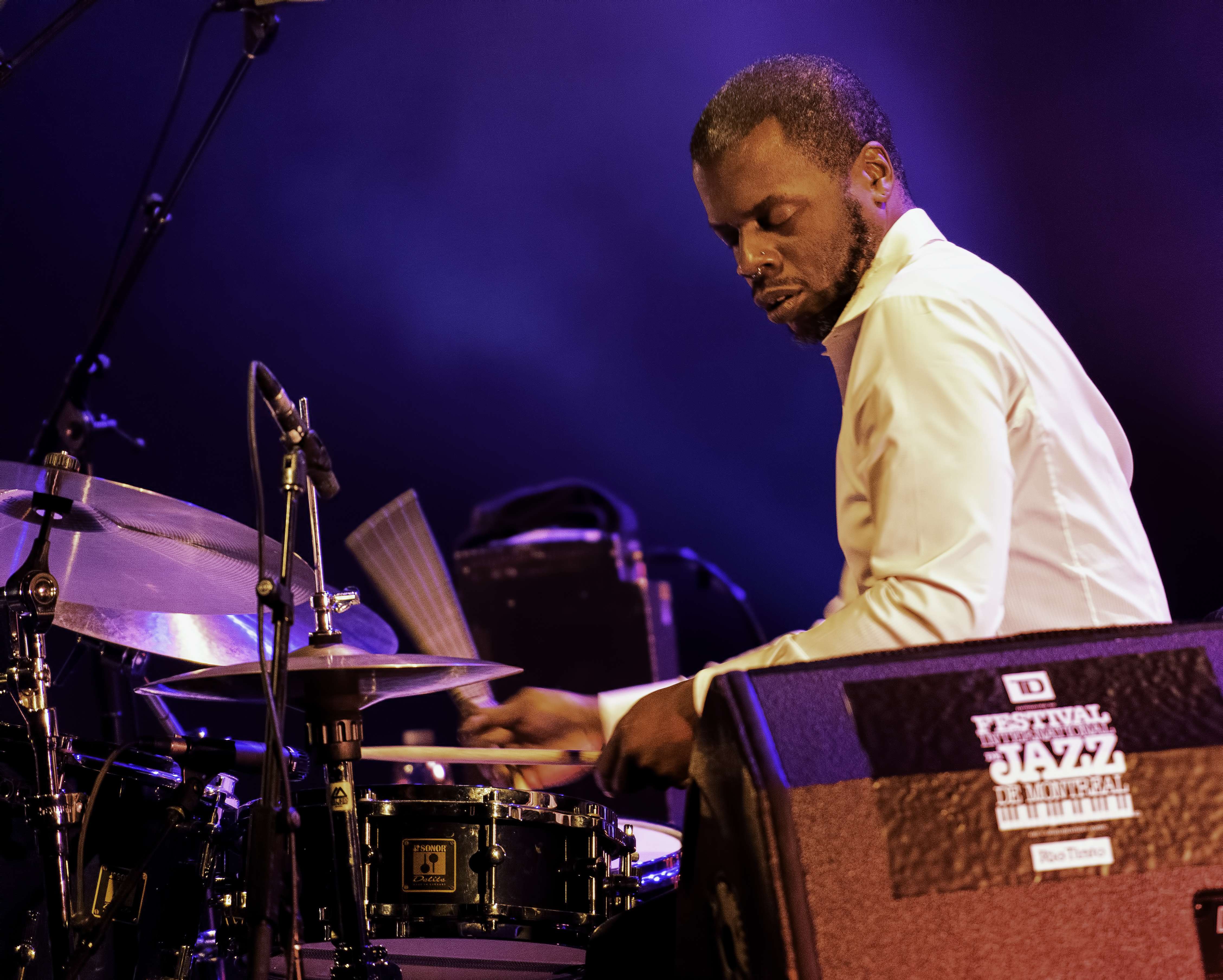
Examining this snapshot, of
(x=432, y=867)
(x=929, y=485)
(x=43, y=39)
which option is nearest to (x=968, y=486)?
(x=929, y=485)

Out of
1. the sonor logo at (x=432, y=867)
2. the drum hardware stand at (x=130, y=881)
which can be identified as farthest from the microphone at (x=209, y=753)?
the sonor logo at (x=432, y=867)

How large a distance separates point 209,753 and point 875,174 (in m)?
1.56

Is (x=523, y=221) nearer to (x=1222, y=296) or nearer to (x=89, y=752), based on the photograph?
(x=1222, y=296)

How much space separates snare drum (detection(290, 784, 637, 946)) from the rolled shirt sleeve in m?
0.91

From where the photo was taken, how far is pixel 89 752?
2.03m

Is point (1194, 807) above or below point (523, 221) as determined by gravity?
below

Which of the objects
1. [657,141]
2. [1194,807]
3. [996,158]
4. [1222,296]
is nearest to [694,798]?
[1194,807]

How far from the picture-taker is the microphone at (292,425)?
1.59m

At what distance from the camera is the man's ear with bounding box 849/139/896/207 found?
1.95 metres

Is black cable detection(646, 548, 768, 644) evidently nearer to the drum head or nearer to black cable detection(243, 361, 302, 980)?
the drum head

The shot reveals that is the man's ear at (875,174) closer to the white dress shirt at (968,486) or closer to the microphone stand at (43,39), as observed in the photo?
the white dress shirt at (968,486)

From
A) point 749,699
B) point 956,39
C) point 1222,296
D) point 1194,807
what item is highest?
point 956,39

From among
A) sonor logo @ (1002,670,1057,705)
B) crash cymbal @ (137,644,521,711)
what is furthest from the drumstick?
sonor logo @ (1002,670,1057,705)

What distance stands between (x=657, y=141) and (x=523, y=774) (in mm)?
2457
